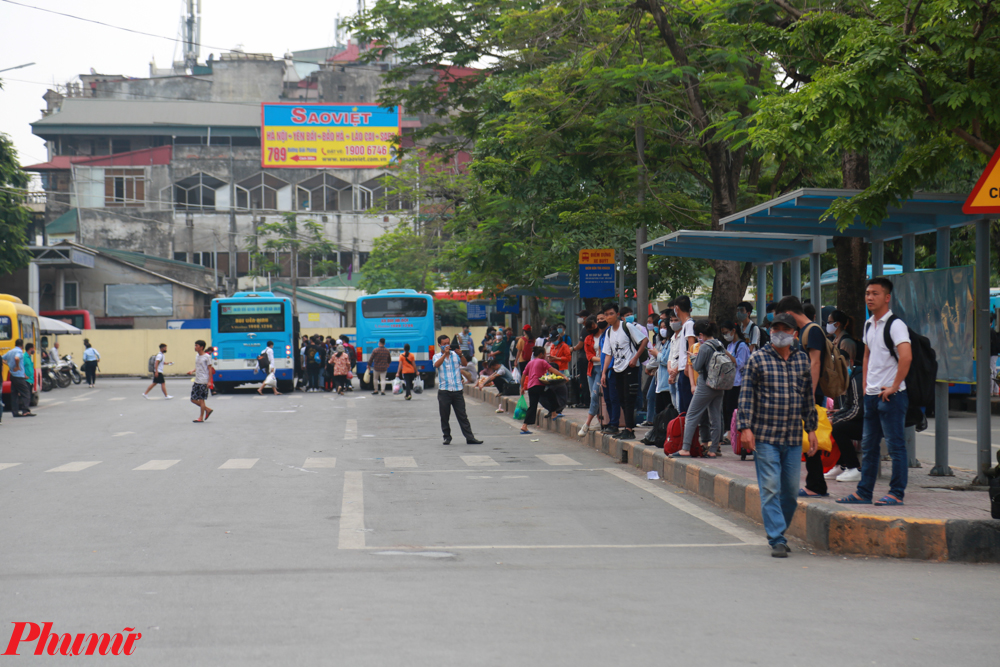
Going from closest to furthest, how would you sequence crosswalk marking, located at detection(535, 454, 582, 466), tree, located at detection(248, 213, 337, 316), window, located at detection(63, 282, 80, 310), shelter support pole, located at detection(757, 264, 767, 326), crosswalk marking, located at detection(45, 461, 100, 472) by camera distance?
crosswalk marking, located at detection(45, 461, 100, 472) → crosswalk marking, located at detection(535, 454, 582, 466) → shelter support pole, located at detection(757, 264, 767, 326) → window, located at detection(63, 282, 80, 310) → tree, located at detection(248, 213, 337, 316)

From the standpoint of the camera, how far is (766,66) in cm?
1417

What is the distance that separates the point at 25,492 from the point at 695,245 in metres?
8.44

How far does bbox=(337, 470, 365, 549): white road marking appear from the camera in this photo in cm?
693

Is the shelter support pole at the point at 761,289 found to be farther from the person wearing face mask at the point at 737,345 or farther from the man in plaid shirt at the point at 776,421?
the man in plaid shirt at the point at 776,421

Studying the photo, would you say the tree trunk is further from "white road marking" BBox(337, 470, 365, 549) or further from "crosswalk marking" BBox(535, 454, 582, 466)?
"white road marking" BBox(337, 470, 365, 549)

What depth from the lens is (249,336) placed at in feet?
101

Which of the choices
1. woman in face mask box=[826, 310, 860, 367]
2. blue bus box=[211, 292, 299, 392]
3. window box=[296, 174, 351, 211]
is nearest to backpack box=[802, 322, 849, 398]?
woman in face mask box=[826, 310, 860, 367]

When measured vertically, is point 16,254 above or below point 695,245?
above

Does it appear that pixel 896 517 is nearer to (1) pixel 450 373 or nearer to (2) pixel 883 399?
(2) pixel 883 399

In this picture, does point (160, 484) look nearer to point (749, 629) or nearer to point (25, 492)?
point (25, 492)

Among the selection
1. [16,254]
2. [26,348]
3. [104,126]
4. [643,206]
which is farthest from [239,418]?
[104,126]

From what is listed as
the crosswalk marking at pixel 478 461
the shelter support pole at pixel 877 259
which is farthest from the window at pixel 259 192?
the shelter support pole at pixel 877 259

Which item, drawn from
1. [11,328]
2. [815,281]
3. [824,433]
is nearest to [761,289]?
[815,281]

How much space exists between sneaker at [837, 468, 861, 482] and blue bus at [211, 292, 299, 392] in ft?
78.4
